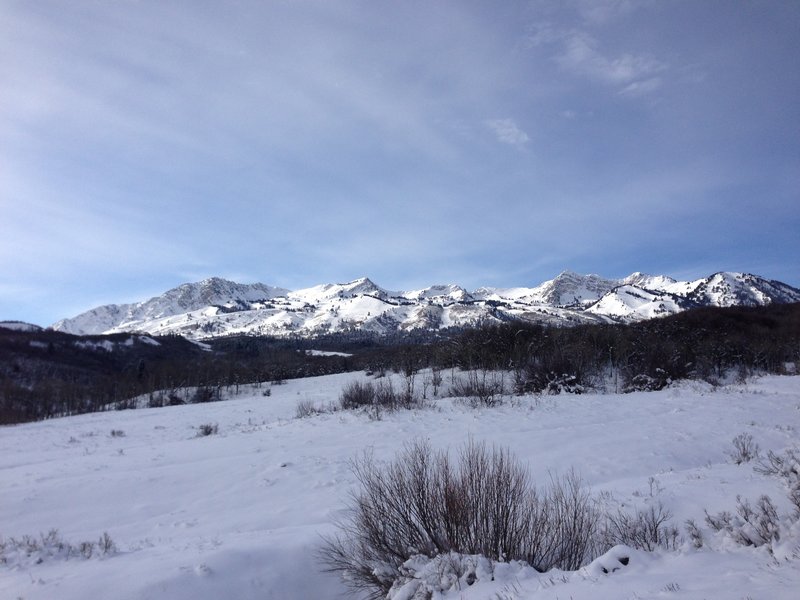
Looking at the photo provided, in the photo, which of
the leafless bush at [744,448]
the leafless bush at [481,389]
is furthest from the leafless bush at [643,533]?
the leafless bush at [481,389]

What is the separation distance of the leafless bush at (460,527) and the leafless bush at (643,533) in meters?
0.42

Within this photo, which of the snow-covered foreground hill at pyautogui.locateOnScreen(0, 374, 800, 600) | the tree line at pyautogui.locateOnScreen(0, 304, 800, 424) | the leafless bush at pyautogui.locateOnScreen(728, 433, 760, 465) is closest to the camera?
the snow-covered foreground hill at pyautogui.locateOnScreen(0, 374, 800, 600)

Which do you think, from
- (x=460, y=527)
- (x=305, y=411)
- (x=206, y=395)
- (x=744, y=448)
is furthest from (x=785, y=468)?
(x=206, y=395)

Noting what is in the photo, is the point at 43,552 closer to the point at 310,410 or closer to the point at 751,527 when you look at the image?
the point at 751,527

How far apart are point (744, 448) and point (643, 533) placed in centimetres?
847

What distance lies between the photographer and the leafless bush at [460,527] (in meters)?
5.51

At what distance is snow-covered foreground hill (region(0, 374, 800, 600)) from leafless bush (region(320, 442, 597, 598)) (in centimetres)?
63

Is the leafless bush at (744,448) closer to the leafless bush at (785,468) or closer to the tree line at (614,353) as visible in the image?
the leafless bush at (785,468)

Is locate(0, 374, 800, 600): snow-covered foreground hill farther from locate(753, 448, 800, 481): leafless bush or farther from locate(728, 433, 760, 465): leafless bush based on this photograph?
locate(728, 433, 760, 465): leafless bush

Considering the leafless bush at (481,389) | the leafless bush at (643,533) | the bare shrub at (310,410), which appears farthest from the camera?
the bare shrub at (310,410)

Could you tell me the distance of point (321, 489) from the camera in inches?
449

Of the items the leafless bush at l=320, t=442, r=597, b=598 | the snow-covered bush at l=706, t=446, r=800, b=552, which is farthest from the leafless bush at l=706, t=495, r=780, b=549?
the leafless bush at l=320, t=442, r=597, b=598

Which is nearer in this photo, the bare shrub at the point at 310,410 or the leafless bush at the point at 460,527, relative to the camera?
the leafless bush at the point at 460,527

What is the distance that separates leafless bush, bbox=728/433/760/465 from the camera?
11.4 m
